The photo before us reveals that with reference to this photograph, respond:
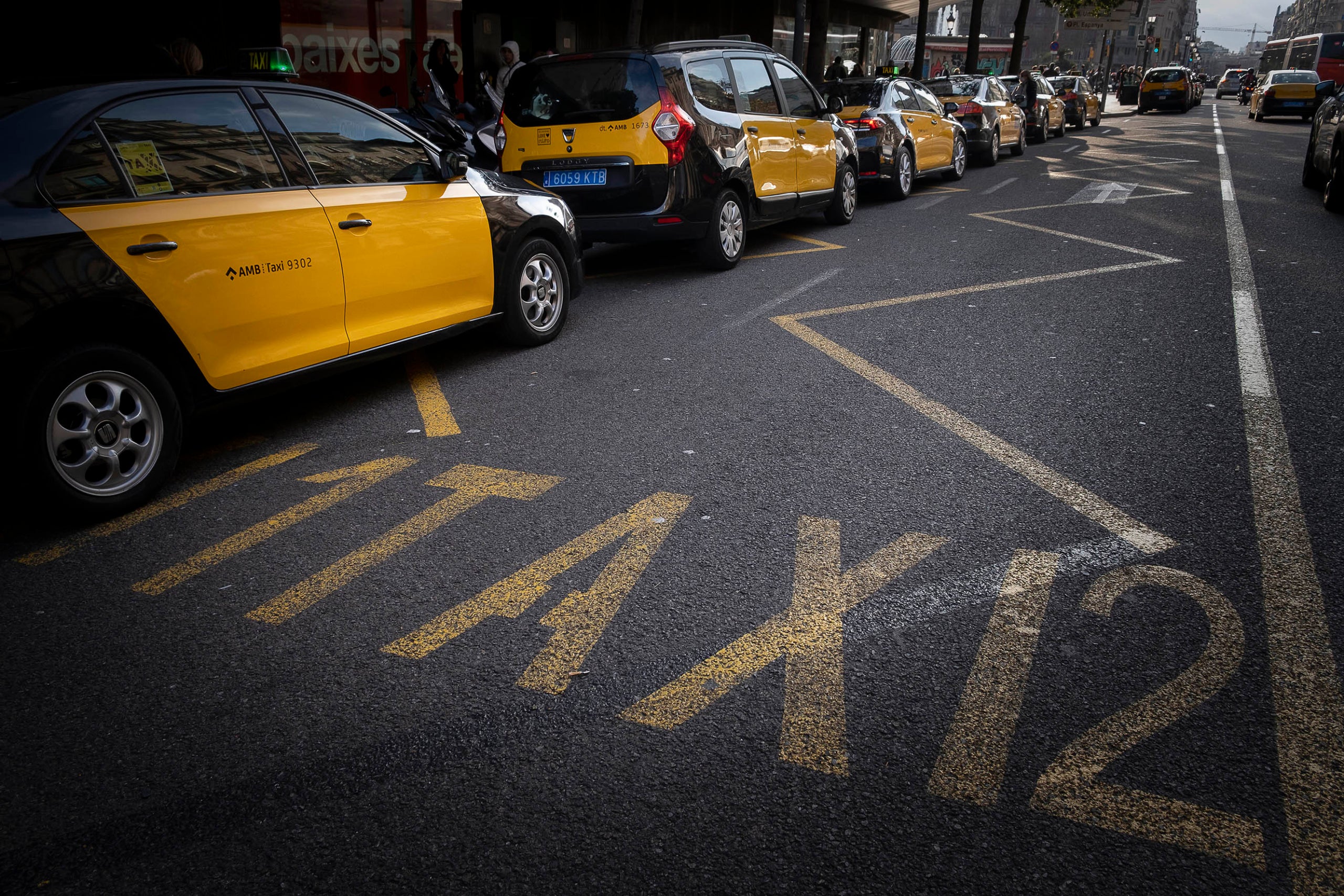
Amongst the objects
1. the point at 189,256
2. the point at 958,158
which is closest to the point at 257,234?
the point at 189,256

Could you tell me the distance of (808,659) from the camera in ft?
9.31

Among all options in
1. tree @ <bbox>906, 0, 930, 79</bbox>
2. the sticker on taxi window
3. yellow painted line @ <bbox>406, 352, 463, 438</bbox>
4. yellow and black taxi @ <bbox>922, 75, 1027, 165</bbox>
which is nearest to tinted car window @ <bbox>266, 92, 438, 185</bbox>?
the sticker on taxi window

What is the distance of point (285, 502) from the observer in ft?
13.2

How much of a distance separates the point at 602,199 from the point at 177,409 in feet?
15.0

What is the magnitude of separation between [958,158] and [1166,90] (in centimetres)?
3625

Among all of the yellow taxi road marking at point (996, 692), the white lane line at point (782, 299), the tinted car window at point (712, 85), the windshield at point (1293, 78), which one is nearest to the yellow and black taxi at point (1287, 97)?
the windshield at point (1293, 78)

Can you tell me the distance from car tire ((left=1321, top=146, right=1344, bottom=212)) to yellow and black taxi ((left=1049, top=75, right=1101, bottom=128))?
1828cm

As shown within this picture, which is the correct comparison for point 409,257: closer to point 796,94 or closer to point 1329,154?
point 796,94

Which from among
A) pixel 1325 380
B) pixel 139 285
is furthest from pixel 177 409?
pixel 1325 380

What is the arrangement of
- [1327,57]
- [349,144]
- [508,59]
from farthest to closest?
[1327,57]
[508,59]
[349,144]

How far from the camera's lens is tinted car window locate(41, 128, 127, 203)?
3.71 meters

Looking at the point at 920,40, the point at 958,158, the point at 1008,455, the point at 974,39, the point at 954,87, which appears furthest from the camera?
the point at 974,39

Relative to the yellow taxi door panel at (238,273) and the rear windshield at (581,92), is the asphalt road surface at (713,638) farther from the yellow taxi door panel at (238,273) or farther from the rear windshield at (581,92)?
the rear windshield at (581,92)

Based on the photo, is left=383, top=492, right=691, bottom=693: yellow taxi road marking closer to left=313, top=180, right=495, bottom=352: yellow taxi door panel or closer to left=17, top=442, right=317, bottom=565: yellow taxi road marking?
left=17, top=442, right=317, bottom=565: yellow taxi road marking
